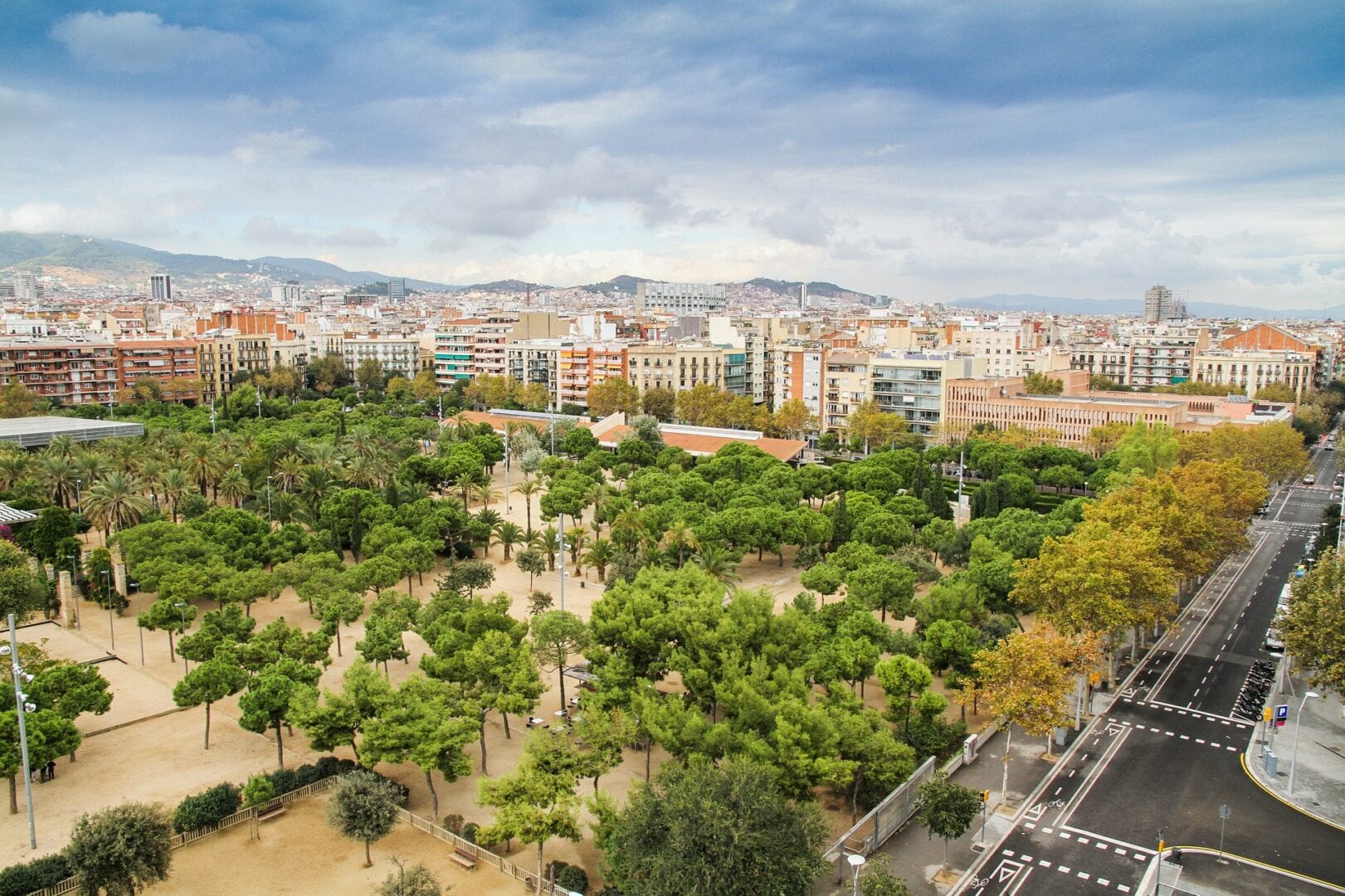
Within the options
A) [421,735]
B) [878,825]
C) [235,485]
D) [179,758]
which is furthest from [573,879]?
[235,485]

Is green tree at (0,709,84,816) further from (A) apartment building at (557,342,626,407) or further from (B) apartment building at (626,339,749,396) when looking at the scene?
(A) apartment building at (557,342,626,407)

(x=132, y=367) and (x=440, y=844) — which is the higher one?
(x=132, y=367)

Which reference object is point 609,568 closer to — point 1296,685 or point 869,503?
point 869,503

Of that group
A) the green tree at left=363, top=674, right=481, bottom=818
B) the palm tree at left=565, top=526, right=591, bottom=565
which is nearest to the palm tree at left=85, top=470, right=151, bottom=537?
the palm tree at left=565, top=526, right=591, bottom=565

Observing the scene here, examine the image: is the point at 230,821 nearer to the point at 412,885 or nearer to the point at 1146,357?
the point at 412,885

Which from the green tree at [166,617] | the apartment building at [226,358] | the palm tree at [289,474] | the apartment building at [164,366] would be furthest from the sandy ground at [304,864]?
the apartment building at [226,358]

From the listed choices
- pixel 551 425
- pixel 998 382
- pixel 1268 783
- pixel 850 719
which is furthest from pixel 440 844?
pixel 998 382

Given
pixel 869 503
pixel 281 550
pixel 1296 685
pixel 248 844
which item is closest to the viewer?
pixel 248 844
